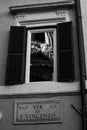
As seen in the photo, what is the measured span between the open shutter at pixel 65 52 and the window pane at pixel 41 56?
1.15 ft

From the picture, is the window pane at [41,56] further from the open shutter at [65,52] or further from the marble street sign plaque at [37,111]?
the marble street sign plaque at [37,111]

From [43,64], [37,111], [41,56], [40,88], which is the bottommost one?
[37,111]

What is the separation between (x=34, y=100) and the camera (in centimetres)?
612

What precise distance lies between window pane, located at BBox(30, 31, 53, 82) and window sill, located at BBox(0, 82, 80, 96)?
34 centimetres

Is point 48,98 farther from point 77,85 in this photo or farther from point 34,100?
point 77,85

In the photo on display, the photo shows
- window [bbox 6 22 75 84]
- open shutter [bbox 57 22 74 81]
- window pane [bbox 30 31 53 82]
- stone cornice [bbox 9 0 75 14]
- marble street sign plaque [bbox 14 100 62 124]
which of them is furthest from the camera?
stone cornice [bbox 9 0 75 14]

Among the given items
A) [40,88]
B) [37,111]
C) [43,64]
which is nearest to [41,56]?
[43,64]

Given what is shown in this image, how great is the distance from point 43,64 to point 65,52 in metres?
0.70

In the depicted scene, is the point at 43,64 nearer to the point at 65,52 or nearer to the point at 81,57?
the point at 65,52

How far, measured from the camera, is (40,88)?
620 centimetres

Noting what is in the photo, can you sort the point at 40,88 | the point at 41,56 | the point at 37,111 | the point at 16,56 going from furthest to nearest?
the point at 41,56 → the point at 16,56 → the point at 40,88 → the point at 37,111

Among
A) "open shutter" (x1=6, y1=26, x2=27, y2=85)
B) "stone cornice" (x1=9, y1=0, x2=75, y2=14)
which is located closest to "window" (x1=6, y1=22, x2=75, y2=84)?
"open shutter" (x1=6, y1=26, x2=27, y2=85)

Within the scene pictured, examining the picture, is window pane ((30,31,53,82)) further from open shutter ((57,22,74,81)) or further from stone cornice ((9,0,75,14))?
stone cornice ((9,0,75,14))

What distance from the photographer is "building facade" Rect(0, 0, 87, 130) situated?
5.93 m
